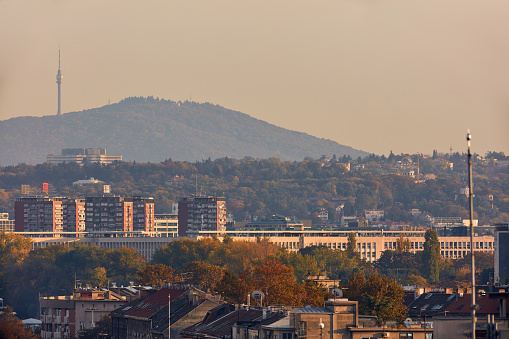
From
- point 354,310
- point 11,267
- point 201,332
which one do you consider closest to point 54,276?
point 11,267

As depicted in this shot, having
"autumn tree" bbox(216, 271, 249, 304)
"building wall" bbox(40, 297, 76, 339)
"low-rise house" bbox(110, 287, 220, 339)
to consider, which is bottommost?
"building wall" bbox(40, 297, 76, 339)

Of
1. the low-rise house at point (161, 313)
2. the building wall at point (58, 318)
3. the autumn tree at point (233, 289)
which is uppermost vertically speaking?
the autumn tree at point (233, 289)

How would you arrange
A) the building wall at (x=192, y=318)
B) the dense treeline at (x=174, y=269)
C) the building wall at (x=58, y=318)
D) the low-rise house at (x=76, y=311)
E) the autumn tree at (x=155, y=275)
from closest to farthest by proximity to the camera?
the building wall at (x=192, y=318) < the low-rise house at (x=76, y=311) < the building wall at (x=58, y=318) < the autumn tree at (x=155, y=275) < the dense treeline at (x=174, y=269)

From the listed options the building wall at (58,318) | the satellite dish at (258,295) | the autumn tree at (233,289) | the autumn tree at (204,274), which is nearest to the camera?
the satellite dish at (258,295)

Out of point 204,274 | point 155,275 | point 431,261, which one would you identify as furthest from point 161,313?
point 431,261

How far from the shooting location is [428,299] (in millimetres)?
97125

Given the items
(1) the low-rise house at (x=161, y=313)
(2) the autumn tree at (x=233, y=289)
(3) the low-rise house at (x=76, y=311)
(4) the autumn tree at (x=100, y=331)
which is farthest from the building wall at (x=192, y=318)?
(3) the low-rise house at (x=76, y=311)

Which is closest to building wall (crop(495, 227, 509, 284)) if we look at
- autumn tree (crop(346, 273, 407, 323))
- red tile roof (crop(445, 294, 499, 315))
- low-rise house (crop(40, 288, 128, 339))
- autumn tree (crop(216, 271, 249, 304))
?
low-rise house (crop(40, 288, 128, 339))

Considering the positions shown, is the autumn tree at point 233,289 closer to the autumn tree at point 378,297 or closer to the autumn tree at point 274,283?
the autumn tree at point 274,283

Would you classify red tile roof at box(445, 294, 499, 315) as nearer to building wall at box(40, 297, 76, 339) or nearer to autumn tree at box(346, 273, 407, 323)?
autumn tree at box(346, 273, 407, 323)

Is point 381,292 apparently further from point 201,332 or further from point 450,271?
point 450,271

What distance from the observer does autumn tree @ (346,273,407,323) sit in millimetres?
85000

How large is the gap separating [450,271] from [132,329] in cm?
10903

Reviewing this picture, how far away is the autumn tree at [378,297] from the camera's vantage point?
3346 inches
